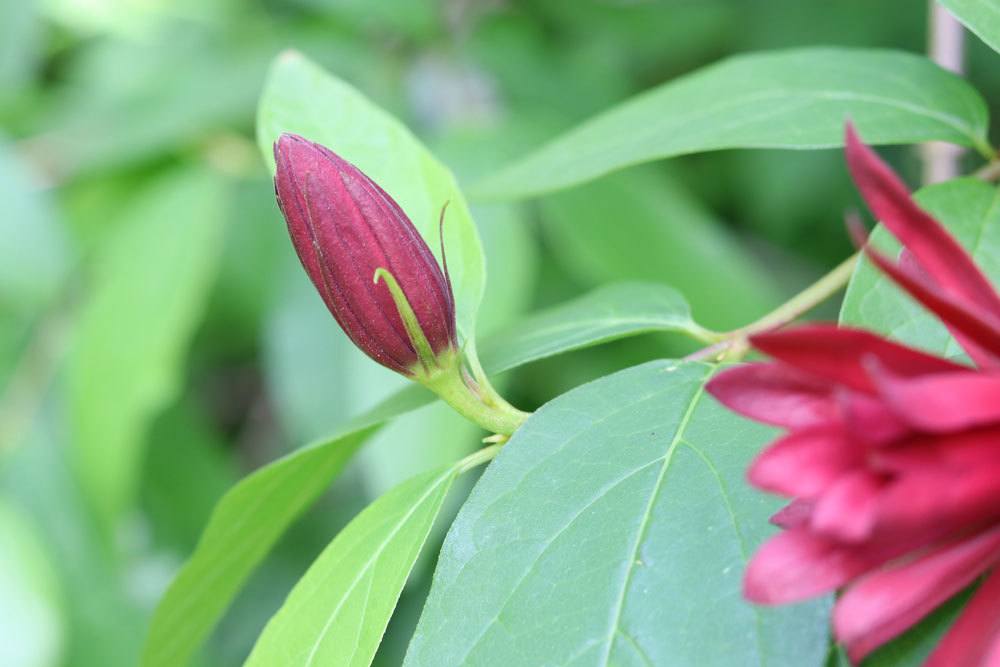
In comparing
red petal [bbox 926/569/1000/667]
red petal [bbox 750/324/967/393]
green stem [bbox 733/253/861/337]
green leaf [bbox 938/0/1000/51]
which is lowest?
red petal [bbox 926/569/1000/667]

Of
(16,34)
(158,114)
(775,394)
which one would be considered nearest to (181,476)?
(158,114)

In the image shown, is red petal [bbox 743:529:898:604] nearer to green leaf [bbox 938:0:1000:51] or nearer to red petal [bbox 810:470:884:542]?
red petal [bbox 810:470:884:542]

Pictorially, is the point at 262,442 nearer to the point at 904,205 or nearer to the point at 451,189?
the point at 451,189

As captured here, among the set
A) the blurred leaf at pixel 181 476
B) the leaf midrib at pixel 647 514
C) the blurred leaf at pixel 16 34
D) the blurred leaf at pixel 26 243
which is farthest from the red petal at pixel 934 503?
the blurred leaf at pixel 16 34

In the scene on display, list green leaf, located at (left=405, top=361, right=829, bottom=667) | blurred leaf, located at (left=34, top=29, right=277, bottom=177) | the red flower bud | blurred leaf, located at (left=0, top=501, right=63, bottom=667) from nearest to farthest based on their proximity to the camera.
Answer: green leaf, located at (left=405, top=361, right=829, bottom=667), the red flower bud, blurred leaf, located at (left=0, top=501, right=63, bottom=667), blurred leaf, located at (left=34, top=29, right=277, bottom=177)

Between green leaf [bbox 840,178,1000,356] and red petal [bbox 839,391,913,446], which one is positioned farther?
green leaf [bbox 840,178,1000,356]

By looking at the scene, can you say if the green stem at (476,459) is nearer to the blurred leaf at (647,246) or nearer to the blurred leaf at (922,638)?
the blurred leaf at (922,638)

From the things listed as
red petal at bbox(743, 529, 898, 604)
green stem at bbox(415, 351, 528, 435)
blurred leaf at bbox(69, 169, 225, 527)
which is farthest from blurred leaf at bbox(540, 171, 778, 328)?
red petal at bbox(743, 529, 898, 604)
